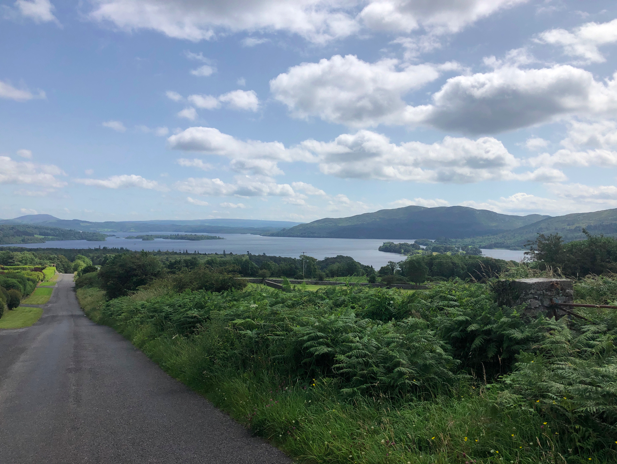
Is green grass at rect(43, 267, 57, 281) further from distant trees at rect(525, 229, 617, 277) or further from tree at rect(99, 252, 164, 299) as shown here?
distant trees at rect(525, 229, 617, 277)

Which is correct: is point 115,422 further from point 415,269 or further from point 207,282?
point 415,269

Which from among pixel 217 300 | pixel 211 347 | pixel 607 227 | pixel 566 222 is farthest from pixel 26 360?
pixel 566 222

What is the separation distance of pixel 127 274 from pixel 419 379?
1443 inches

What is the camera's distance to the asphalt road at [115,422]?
452cm

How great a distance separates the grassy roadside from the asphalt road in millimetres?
354

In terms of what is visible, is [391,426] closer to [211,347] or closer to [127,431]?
[127,431]

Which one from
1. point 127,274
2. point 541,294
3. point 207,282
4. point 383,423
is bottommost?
point 127,274

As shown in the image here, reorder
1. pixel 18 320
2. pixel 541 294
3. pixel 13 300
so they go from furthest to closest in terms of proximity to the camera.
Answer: pixel 13 300 → pixel 18 320 → pixel 541 294

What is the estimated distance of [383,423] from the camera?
4.16 meters

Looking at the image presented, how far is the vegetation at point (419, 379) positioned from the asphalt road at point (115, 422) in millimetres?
399

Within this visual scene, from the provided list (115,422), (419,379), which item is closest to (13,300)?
(115,422)

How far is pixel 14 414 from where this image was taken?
20.5 feet

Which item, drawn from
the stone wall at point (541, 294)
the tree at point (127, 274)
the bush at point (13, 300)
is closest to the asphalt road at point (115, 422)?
the stone wall at point (541, 294)

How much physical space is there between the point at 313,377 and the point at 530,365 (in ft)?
10.8
